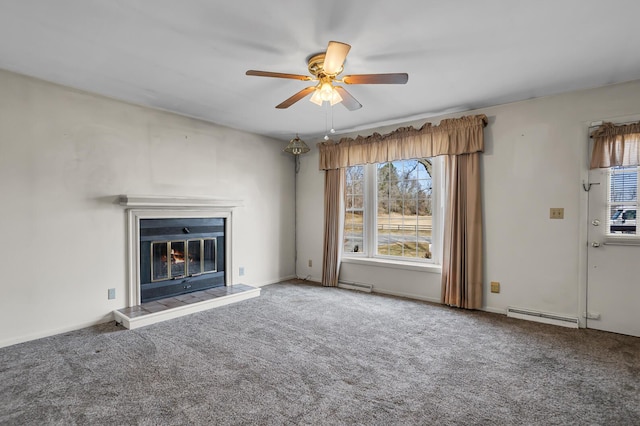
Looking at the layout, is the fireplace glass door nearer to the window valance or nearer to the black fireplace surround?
the black fireplace surround

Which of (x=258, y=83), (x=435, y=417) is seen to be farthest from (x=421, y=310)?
(x=258, y=83)

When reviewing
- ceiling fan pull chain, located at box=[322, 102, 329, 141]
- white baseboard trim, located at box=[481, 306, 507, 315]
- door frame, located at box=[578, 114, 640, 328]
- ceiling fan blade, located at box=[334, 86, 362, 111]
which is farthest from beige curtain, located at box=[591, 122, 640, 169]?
ceiling fan pull chain, located at box=[322, 102, 329, 141]

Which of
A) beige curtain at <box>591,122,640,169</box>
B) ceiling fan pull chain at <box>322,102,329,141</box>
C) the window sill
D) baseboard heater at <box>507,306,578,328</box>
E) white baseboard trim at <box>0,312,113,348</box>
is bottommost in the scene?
white baseboard trim at <box>0,312,113,348</box>

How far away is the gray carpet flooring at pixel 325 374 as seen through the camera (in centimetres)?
195

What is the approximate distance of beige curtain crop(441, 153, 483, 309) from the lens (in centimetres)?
391

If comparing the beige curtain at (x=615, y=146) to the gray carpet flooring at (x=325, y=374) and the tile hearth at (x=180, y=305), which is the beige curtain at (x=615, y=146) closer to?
the gray carpet flooring at (x=325, y=374)

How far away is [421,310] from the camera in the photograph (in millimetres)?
3932

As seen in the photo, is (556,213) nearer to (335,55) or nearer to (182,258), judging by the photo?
(335,55)

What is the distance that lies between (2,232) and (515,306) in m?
5.21

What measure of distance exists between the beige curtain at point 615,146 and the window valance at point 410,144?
1.05 metres

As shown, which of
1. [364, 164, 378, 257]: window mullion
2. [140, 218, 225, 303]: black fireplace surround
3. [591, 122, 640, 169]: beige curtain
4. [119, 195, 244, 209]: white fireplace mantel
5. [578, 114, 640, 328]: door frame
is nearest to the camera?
[591, 122, 640, 169]: beige curtain

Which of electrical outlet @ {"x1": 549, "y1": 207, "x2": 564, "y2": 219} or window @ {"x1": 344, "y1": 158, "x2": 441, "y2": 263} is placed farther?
window @ {"x1": 344, "y1": 158, "x2": 441, "y2": 263}

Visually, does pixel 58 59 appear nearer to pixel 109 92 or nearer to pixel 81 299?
pixel 109 92

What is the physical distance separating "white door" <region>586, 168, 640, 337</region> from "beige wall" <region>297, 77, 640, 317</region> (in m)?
0.09
